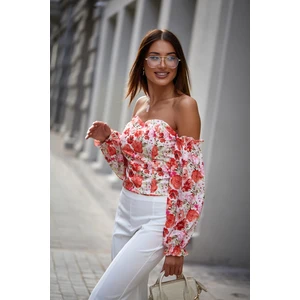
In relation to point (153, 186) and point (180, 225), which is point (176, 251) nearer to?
point (180, 225)

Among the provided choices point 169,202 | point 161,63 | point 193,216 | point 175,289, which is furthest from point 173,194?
point 161,63

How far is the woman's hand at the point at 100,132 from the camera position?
3611mm

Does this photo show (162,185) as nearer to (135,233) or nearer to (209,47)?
(135,233)

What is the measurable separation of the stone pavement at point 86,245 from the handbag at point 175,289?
5.99 ft

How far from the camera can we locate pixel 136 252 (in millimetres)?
3379

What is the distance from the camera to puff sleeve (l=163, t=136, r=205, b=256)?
11.1 ft

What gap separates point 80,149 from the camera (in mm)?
15539

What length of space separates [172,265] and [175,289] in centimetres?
12

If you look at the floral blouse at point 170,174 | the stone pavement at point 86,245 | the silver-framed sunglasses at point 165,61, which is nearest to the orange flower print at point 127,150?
the floral blouse at point 170,174

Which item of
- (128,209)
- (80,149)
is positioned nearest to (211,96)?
(128,209)

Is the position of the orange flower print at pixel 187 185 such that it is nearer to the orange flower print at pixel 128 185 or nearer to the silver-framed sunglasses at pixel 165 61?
the orange flower print at pixel 128 185

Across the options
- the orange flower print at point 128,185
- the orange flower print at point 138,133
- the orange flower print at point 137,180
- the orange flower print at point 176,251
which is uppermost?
the orange flower print at point 138,133

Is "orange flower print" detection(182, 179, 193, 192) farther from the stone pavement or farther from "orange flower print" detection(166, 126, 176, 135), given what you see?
the stone pavement
